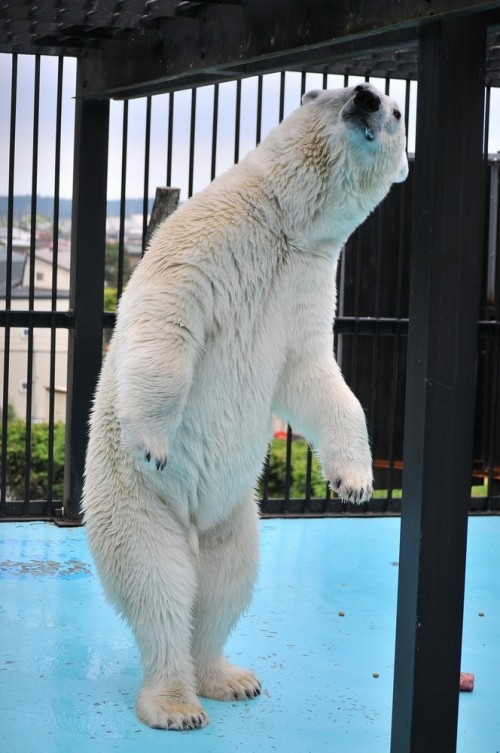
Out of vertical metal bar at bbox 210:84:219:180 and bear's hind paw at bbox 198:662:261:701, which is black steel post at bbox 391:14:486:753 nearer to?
bear's hind paw at bbox 198:662:261:701

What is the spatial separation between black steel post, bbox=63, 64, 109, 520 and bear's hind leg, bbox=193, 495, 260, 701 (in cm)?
256

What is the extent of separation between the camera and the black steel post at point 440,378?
10.2 feet

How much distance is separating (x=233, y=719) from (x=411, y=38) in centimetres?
251

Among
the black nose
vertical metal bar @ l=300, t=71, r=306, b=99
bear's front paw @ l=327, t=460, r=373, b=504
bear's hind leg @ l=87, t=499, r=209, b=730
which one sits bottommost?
bear's hind leg @ l=87, t=499, r=209, b=730

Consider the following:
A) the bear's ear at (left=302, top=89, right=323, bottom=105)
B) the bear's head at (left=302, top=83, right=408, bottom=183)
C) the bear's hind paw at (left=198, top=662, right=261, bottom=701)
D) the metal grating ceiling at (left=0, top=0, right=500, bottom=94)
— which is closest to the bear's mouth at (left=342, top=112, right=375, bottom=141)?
the bear's head at (left=302, top=83, right=408, bottom=183)

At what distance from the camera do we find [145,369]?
3.68m

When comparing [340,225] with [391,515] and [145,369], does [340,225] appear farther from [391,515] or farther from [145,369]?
[391,515]

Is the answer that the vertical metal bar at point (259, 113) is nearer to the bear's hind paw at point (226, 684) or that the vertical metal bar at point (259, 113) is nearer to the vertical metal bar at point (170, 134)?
the vertical metal bar at point (170, 134)

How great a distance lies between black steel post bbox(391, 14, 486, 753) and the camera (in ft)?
10.2

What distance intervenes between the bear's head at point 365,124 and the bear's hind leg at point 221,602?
1.48 metres

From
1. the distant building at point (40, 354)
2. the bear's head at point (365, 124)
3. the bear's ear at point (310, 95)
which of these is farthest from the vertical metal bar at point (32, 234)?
the distant building at point (40, 354)

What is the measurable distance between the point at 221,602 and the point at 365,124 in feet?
6.23

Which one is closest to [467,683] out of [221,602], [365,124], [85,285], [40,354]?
[221,602]

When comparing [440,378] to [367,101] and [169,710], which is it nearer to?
[367,101]
